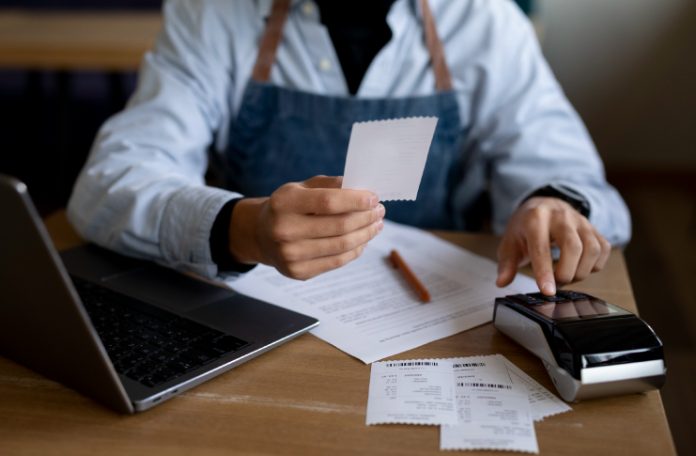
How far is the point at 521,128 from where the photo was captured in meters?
1.17

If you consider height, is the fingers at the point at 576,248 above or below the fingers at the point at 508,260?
above

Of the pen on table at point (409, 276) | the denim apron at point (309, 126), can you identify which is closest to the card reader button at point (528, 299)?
the pen on table at point (409, 276)

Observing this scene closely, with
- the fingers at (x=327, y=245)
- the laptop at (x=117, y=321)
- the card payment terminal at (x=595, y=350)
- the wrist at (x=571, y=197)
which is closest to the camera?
the laptop at (x=117, y=321)

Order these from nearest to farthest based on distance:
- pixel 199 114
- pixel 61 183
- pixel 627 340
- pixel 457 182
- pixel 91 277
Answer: pixel 627 340
pixel 91 277
pixel 199 114
pixel 457 182
pixel 61 183

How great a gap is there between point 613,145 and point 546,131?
2168mm

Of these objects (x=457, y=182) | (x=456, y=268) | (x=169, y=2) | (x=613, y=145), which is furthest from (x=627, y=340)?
(x=613, y=145)

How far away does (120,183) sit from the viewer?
0.97 meters

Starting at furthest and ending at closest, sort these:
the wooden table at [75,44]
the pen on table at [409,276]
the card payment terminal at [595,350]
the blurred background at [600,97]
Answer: the blurred background at [600,97]
the wooden table at [75,44]
the pen on table at [409,276]
the card payment terminal at [595,350]

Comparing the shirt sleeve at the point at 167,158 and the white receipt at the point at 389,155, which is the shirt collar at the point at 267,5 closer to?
the shirt sleeve at the point at 167,158

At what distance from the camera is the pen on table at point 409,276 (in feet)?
2.80

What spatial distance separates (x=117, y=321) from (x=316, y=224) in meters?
0.23

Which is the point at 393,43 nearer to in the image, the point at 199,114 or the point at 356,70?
the point at 356,70

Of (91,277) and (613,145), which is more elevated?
(91,277)

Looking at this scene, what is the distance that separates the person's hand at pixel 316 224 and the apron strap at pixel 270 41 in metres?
0.49
